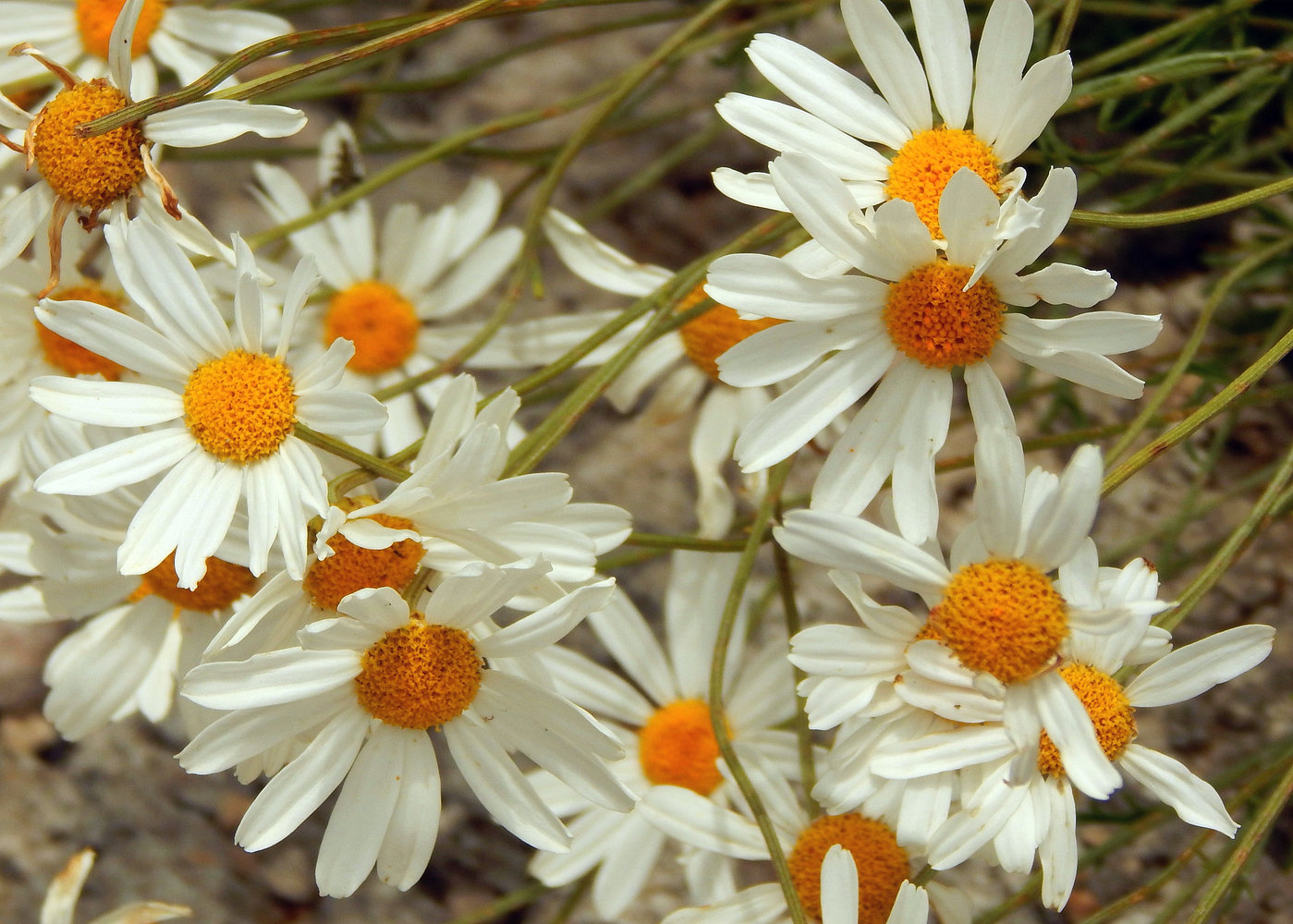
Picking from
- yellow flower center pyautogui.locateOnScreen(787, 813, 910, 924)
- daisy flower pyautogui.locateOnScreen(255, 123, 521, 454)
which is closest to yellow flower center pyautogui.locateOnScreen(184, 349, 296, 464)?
daisy flower pyautogui.locateOnScreen(255, 123, 521, 454)

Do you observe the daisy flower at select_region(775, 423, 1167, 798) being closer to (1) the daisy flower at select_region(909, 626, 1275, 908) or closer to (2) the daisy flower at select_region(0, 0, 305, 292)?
(1) the daisy flower at select_region(909, 626, 1275, 908)

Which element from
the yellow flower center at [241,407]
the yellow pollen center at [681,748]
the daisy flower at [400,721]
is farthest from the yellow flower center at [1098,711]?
the yellow flower center at [241,407]

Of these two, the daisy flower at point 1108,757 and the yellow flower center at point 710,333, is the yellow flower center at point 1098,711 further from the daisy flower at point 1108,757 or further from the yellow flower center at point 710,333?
the yellow flower center at point 710,333

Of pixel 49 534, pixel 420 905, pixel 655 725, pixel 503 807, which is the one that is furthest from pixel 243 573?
pixel 420 905

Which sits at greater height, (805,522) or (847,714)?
(805,522)

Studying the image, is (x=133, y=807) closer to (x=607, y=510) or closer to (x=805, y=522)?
(x=607, y=510)

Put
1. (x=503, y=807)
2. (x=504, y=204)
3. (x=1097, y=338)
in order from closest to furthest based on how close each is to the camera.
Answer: (x=1097, y=338)
(x=503, y=807)
(x=504, y=204)
